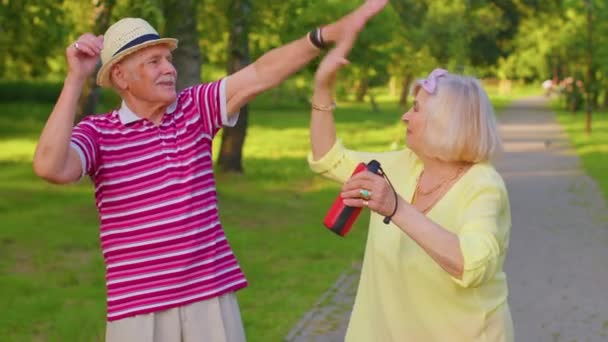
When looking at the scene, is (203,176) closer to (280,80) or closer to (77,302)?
(280,80)

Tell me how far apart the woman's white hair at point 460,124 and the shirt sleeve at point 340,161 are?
0.40m

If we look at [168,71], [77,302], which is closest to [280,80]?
[168,71]

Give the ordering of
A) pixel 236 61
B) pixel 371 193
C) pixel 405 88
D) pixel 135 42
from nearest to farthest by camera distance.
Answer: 1. pixel 371 193
2. pixel 135 42
3. pixel 236 61
4. pixel 405 88

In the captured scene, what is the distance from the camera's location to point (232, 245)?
444 inches

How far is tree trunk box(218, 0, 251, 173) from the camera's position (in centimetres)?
1255

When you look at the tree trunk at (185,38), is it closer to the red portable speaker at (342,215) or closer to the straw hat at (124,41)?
the straw hat at (124,41)

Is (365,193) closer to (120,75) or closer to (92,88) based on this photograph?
(120,75)

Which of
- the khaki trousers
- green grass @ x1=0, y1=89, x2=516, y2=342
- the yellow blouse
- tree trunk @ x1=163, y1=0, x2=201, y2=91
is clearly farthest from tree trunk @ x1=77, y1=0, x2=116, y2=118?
the yellow blouse

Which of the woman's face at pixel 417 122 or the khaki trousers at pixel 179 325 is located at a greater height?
Answer: the woman's face at pixel 417 122

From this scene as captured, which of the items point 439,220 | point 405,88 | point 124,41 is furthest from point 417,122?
point 405,88

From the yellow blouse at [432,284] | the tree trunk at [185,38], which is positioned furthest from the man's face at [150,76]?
the tree trunk at [185,38]

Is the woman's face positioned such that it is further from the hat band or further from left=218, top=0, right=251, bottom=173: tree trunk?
left=218, top=0, right=251, bottom=173: tree trunk

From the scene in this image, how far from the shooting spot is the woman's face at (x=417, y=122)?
11.1ft

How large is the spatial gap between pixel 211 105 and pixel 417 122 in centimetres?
73
